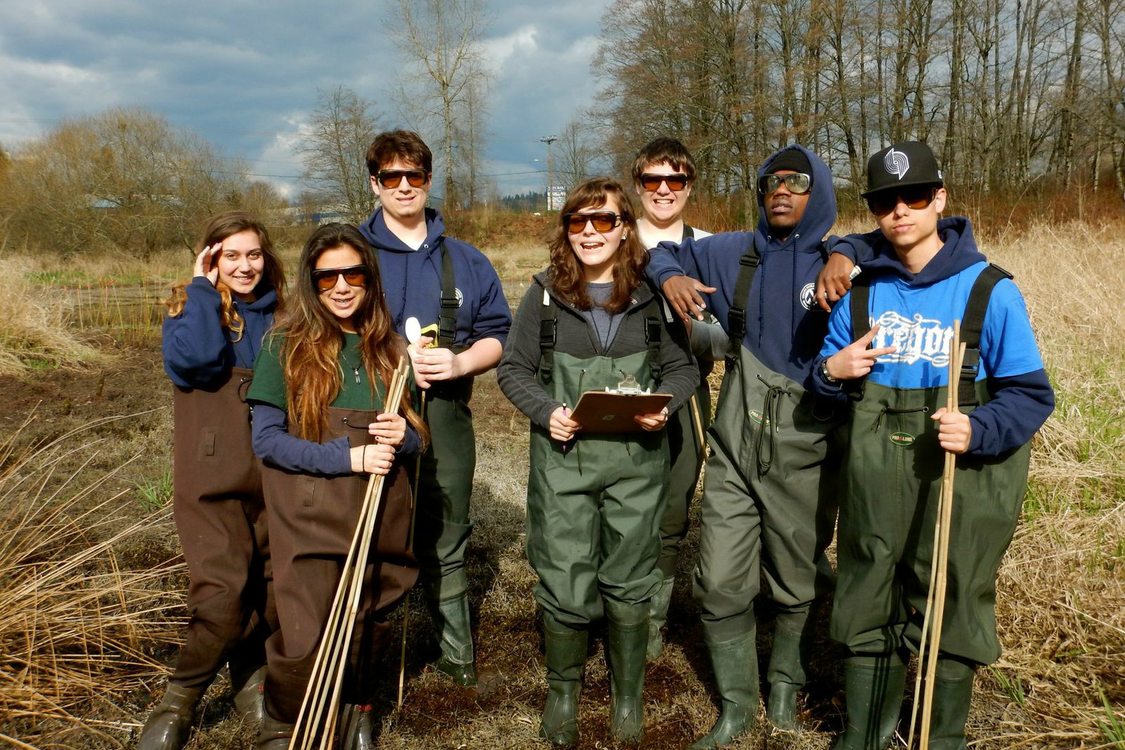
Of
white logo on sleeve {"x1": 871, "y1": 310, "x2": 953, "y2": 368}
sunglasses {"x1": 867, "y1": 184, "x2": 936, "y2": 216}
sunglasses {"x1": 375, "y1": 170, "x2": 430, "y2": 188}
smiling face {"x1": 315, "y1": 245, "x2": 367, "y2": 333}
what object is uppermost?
sunglasses {"x1": 375, "y1": 170, "x2": 430, "y2": 188}

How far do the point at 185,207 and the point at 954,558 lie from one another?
30417mm

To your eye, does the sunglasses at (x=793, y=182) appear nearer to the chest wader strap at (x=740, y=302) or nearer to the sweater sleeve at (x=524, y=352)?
the chest wader strap at (x=740, y=302)

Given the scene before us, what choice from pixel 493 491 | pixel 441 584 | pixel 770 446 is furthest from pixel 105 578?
pixel 770 446

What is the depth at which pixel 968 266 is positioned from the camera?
92.0 inches

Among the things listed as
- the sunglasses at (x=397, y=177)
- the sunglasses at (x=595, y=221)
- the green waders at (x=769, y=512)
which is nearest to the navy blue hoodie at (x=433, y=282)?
the sunglasses at (x=397, y=177)

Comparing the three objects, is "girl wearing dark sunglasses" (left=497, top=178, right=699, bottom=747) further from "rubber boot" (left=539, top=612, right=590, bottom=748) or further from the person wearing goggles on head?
the person wearing goggles on head

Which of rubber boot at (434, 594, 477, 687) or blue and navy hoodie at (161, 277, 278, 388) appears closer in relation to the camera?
blue and navy hoodie at (161, 277, 278, 388)

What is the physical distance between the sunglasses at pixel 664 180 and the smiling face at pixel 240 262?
1.81 m

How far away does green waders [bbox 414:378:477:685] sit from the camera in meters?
3.20

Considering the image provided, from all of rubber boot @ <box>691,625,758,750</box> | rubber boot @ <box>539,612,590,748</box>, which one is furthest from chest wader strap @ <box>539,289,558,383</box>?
rubber boot @ <box>691,625,758,750</box>

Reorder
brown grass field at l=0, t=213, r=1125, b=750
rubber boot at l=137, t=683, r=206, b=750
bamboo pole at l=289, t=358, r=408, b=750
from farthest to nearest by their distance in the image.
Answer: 1. brown grass field at l=0, t=213, r=1125, b=750
2. rubber boot at l=137, t=683, r=206, b=750
3. bamboo pole at l=289, t=358, r=408, b=750

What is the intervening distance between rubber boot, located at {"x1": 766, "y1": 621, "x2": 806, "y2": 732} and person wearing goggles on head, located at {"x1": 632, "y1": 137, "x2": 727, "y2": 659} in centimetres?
73

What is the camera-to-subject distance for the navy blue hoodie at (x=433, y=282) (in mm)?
3170

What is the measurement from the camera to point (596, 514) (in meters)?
2.81
